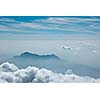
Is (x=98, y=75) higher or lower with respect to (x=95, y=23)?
lower

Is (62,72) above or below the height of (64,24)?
below

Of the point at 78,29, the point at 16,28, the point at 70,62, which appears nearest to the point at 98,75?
the point at 70,62

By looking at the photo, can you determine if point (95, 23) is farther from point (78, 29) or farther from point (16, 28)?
point (16, 28)
